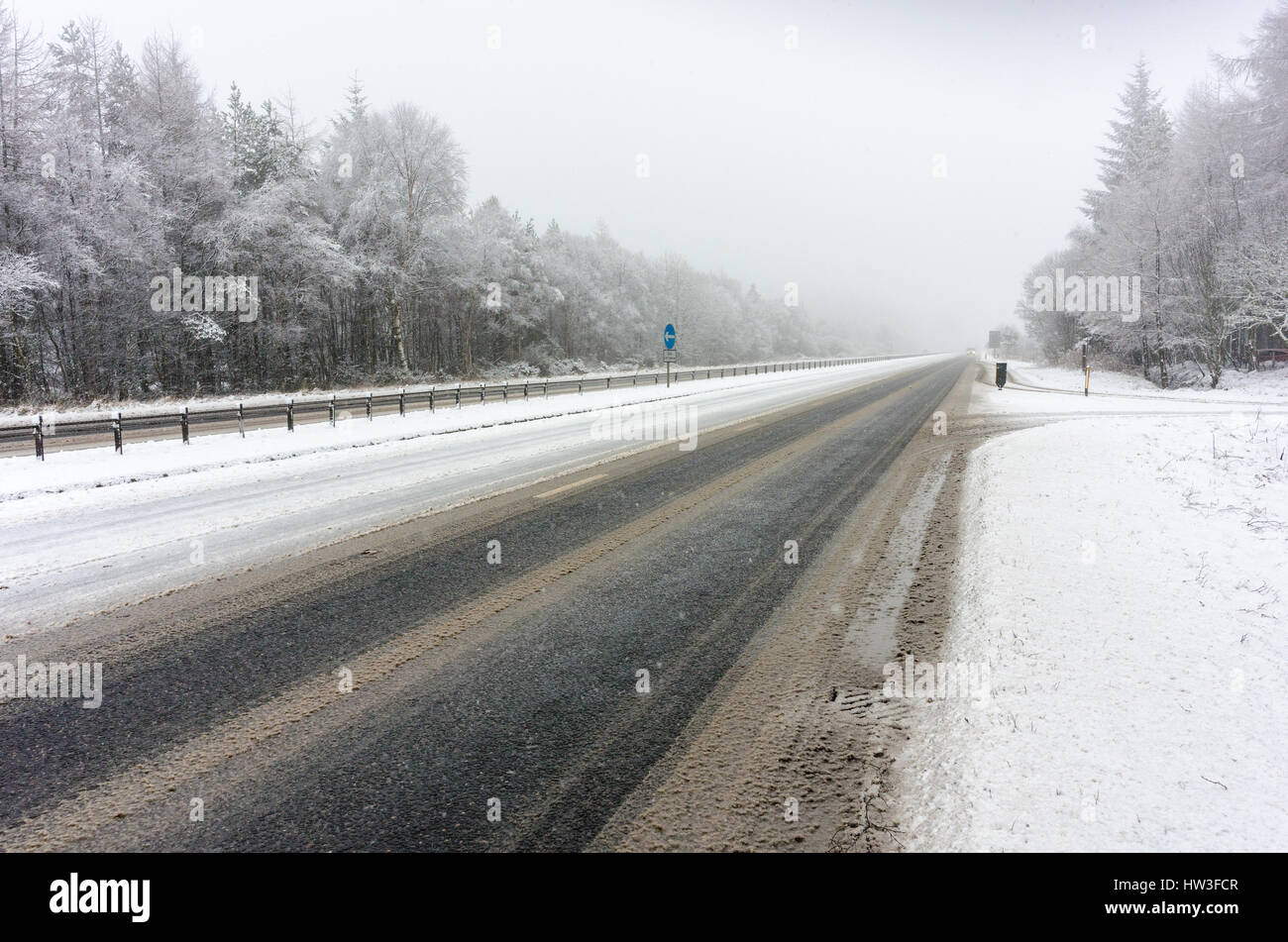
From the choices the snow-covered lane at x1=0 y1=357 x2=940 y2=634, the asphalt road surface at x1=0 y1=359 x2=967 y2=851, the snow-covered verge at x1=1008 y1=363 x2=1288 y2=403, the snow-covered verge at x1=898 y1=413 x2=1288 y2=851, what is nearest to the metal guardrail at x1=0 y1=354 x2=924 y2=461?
the snow-covered lane at x1=0 y1=357 x2=940 y2=634

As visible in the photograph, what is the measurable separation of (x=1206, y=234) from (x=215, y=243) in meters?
47.1

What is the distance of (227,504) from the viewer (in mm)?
9055

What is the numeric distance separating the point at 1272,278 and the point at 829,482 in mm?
29127

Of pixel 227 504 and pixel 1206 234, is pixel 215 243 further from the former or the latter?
pixel 1206 234

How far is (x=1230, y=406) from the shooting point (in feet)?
70.8

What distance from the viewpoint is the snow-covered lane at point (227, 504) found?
6.01m

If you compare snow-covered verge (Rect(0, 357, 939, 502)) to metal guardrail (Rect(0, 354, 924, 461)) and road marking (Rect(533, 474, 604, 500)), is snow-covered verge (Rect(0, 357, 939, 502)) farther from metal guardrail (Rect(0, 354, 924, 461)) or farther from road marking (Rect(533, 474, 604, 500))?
road marking (Rect(533, 474, 604, 500))

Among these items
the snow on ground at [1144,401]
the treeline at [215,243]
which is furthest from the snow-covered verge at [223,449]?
the snow on ground at [1144,401]

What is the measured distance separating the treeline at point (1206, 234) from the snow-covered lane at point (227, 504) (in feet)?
89.6

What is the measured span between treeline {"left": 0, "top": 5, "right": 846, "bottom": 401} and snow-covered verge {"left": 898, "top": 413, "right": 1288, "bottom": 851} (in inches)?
1157

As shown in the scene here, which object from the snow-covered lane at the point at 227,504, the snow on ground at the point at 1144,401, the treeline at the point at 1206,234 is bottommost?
the snow-covered lane at the point at 227,504

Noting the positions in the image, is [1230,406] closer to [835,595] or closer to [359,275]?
[835,595]

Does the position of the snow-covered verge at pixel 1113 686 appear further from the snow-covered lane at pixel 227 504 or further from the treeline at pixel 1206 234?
the treeline at pixel 1206 234
